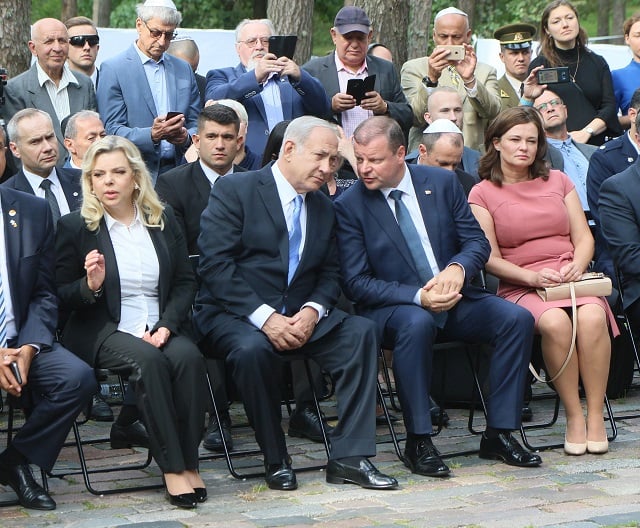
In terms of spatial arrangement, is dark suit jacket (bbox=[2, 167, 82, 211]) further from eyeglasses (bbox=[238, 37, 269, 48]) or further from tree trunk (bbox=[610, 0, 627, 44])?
tree trunk (bbox=[610, 0, 627, 44])

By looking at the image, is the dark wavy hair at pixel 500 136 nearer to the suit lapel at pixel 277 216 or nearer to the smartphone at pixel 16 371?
the suit lapel at pixel 277 216

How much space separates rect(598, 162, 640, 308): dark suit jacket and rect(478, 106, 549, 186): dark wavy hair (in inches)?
18.7

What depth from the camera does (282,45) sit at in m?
8.80

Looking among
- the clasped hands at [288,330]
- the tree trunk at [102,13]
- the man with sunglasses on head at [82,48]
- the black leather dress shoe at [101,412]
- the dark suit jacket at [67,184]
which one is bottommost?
the black leather dress shoe at [101,412]

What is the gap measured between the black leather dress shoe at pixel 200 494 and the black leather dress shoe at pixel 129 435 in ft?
3.10

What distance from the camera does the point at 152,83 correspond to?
914 centimetres

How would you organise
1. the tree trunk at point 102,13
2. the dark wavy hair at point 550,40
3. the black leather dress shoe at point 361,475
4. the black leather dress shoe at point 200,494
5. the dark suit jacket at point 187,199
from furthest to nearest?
the tree trunk at point 102,13
the dark wavy hair at point 550,40
the dark suit jacket at point 187,199
the black leather dress shoe at point 361,475
the black leather dress shoe at point 200,494

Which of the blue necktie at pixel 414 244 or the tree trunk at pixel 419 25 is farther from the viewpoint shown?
the tree trunk at pixel 419 25

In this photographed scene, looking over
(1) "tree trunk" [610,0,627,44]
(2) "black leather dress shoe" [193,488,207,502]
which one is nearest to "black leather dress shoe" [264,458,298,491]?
(2) "black leather dress shoe" [193,488,207,502]

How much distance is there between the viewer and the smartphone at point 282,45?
8750 millimetres

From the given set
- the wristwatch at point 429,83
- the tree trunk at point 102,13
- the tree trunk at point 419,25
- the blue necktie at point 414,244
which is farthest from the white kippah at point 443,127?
the tree trunk at point 102,13

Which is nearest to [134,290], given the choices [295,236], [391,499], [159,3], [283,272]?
[283,272]

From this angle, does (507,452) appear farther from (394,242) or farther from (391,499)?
(394,242)

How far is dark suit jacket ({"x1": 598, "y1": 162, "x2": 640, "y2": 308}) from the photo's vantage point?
312 inches
